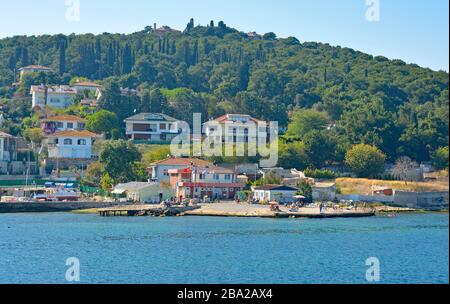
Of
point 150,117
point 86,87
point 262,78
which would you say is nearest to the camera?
point 150,117

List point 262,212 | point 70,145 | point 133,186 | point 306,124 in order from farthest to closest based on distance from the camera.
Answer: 1. point 306,124
2. point 70,145
3. point 133,186
4. point 262,212

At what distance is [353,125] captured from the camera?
71.4 meters

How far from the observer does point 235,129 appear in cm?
7094

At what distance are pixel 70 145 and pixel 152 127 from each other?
959 cm

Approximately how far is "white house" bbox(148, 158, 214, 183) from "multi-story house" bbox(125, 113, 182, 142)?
44.9 feet

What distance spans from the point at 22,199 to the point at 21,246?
1957 centimetres

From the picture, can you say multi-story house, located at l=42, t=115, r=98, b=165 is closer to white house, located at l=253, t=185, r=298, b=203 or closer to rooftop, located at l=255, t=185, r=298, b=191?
white house, located at l=253, t=185, r=298, b=203

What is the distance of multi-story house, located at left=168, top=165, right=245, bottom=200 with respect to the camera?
57.0 meters

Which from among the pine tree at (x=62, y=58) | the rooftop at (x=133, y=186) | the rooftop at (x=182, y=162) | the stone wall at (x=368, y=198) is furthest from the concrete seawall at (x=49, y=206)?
the pine tree at (x=62, y=58)

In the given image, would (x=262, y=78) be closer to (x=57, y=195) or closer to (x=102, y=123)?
(x=102, y=123)

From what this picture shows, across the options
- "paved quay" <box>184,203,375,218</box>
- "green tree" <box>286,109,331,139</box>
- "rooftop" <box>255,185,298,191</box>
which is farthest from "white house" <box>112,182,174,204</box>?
"green tree" <box>286,109,331,139</box>

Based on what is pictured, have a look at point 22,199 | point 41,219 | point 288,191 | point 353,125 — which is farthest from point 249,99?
point 41,219

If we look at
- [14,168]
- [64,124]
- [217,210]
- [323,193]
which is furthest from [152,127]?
[217,210]
